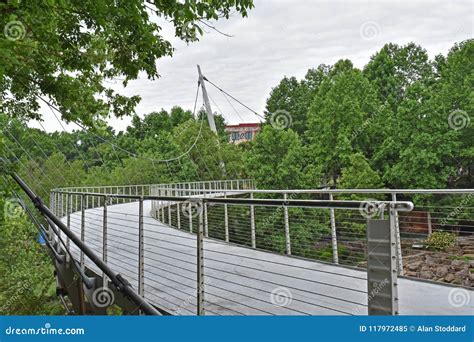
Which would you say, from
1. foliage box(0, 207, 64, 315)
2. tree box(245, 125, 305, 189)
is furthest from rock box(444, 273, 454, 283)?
tree box(245, 125, 305, 189)

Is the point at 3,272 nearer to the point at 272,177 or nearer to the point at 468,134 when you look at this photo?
the point at 272,177

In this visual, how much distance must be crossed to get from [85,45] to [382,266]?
5436mm

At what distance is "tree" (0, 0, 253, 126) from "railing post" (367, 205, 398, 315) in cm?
256

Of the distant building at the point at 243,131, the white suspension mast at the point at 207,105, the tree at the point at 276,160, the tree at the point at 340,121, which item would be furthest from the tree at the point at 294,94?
the distant building at the point at 243,131

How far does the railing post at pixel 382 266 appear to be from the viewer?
219 cm

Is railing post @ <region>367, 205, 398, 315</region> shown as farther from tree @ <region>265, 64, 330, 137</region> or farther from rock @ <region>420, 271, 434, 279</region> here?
tree @ <region>265, 64, 330, 137</region>

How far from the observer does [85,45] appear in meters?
6.18

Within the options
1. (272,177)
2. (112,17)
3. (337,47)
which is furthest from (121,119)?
(337,47)

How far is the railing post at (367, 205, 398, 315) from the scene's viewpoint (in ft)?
7.20

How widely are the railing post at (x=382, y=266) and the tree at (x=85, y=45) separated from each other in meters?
2.56

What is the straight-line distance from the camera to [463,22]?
37.8 meters
